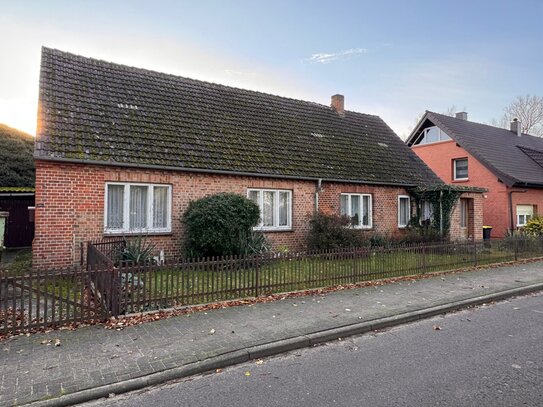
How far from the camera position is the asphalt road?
4086 mm

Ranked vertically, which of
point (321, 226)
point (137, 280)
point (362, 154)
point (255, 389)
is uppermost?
point (362, 154)

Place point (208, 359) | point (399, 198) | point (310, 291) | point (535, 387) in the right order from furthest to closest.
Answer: point (399, 198) < point (310, 291) < point (208, 359) < point (535, 387)

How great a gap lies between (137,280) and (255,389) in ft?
11.2

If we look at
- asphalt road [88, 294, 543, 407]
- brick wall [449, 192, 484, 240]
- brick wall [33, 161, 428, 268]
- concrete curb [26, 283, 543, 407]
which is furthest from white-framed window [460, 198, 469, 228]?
asphalt road [88, 294, 543, 407]

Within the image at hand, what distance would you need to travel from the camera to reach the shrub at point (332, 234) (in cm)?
1337

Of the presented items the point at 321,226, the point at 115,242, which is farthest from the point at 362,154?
the point at 115,242

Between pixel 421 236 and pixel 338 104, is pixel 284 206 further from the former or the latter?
pixel 338 104

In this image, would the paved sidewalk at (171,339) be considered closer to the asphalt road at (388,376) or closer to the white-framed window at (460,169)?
the asphalt road at (388,376)

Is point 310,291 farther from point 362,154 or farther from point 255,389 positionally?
point 362,154

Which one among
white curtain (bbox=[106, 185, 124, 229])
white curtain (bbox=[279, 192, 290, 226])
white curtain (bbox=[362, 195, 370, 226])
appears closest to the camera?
white curtain (bbox=[106, 185, 124, 229])

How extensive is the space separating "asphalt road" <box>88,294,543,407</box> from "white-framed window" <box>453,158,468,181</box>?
65.1 feet

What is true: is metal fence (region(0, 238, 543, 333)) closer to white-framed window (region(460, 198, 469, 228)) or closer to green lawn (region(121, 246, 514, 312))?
green lawn (region(121, 246, 514, 312))

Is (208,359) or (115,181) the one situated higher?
(115,181)

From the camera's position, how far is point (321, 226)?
13570mm
